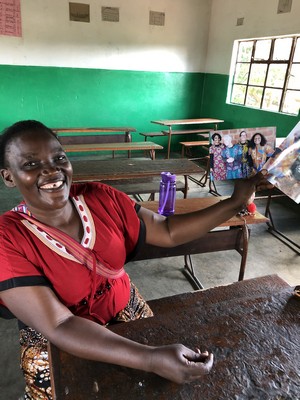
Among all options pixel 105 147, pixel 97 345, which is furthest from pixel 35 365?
pixel 105 147

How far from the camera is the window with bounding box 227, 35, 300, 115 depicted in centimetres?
486

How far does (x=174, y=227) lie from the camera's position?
1271mm

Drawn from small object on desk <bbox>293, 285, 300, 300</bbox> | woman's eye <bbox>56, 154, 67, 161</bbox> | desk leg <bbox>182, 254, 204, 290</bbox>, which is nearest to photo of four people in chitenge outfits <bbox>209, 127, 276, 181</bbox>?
small object on desk <bbox>293, 285, 300, 300</bbox>

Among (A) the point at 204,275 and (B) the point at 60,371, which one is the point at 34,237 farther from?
(A) the point at 204,275

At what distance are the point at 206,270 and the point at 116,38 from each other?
5.27 meters

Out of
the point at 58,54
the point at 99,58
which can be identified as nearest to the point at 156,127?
the point at 99,58

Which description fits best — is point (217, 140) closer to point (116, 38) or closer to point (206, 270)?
point (206, 270)

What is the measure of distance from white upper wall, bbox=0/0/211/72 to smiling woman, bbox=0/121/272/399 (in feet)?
18.8

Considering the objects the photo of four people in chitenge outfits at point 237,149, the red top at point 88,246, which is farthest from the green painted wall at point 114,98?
the red top at point 88,246

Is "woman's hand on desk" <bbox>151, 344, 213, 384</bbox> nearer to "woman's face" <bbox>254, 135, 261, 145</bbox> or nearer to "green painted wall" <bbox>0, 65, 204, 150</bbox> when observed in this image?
"woman's face" <bbox>254, 135, 261, 145</bbox>

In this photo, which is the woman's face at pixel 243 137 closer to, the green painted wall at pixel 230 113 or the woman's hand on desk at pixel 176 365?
the woman's hand on desk at pixel 176 365

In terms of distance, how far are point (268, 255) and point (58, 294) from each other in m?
2.75

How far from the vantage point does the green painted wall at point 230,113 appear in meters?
5.02

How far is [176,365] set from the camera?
29.3 inches
